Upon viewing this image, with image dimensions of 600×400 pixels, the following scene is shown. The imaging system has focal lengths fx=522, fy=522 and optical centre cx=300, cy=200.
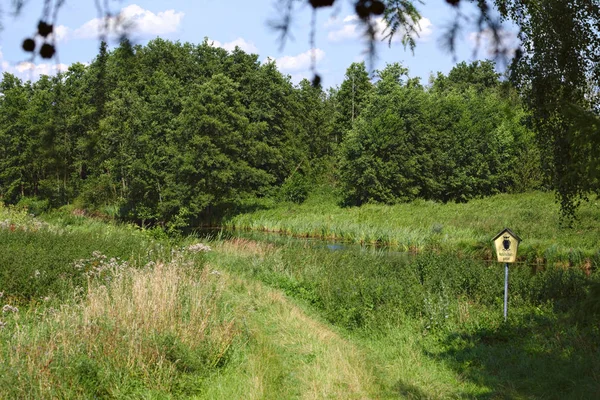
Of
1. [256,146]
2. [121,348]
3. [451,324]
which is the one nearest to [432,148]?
[256,146]

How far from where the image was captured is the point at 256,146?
44.2 m

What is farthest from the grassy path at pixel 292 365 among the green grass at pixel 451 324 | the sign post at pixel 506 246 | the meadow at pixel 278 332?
the sign post at pixel 506 246

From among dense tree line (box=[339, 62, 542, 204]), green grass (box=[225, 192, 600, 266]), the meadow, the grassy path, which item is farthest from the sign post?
dense tree line (box=[339, 62, 542, 204])

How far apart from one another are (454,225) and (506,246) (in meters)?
20.8

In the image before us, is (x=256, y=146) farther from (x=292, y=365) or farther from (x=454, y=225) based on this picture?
(x=292, y=365)

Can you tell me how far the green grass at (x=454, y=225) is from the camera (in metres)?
22.0

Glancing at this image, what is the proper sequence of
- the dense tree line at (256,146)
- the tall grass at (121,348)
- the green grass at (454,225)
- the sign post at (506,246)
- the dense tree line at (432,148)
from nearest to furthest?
the tall grass at (121,348)
the sign post at (506,246)
the green grass at (454,225)
the dense tree line at (256,146)
the dense tree line at (432,148)

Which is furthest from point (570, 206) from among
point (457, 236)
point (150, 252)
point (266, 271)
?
point (457, 236)

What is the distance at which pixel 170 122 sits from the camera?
135 ft

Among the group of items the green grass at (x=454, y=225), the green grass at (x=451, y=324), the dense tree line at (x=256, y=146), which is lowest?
the green grass at (x=451, y=324)

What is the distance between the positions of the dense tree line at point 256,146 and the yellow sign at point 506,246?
89.2 feet

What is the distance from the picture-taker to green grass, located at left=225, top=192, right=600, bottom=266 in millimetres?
21969

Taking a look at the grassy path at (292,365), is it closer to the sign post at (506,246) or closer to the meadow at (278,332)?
the meadow at (278,332)

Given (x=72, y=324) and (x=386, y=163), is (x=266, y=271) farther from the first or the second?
(x=386, y=163)
